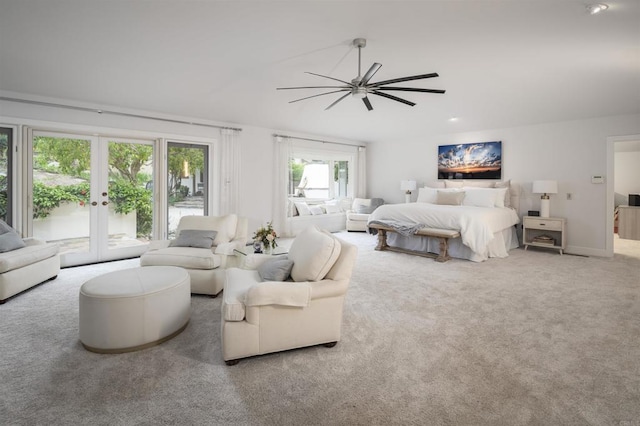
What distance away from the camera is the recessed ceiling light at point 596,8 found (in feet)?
7.47

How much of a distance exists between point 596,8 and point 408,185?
567 centimetres

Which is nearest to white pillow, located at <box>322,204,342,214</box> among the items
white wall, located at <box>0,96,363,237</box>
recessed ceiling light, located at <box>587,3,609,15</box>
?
white wall, located at <box>0,96,363,237</box>

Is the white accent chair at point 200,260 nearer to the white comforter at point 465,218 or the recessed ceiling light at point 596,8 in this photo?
the white comforter at point 465,218

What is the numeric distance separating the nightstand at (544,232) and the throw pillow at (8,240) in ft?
25.1

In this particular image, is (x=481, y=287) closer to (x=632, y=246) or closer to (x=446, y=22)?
(x=446, y=22)

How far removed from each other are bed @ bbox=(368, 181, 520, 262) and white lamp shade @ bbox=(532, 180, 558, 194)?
527mm

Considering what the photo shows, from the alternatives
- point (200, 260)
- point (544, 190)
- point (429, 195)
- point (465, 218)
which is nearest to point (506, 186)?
point (544, 190)

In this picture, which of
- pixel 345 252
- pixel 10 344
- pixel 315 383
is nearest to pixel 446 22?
pixel 345 252

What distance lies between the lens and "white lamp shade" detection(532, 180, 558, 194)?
235 inches

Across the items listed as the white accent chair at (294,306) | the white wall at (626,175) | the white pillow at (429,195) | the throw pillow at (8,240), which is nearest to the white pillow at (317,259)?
the white accent chair at (294,306)

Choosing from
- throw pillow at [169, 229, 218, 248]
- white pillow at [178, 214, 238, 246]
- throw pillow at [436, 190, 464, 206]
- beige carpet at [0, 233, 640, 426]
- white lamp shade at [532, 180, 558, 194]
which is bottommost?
Result: beige carpet at [0, 233, 640, 426]

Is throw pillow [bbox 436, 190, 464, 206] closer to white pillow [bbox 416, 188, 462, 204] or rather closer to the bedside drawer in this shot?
white pillow [bbox 416, 188, 462, 204]

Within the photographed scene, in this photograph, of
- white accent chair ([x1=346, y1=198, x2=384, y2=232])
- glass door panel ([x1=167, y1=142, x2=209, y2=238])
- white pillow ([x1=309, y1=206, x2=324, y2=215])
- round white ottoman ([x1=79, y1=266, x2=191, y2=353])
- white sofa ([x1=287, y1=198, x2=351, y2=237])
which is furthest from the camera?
white accent chair ([x1=346, y1=198, x2=384, y2=232])

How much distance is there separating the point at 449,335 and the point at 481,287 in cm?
157
